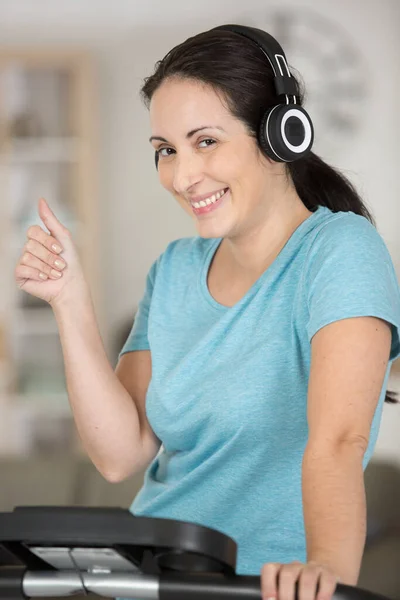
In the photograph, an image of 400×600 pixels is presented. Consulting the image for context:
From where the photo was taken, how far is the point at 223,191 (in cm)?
139

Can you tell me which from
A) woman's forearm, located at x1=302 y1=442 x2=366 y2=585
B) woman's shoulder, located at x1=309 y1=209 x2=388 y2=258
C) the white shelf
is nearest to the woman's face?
woman's shoulder, located at x1=309 y1=209 x2=388 y2=258

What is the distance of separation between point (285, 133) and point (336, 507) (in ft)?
1.92

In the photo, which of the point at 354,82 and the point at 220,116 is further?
the point at 354,82

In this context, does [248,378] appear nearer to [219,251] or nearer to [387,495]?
[219,251]

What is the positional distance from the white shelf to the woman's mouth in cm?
365

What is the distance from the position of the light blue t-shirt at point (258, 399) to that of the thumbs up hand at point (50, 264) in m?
0.21

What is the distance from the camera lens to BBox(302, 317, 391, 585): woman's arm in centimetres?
98

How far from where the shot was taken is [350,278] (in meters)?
1.16

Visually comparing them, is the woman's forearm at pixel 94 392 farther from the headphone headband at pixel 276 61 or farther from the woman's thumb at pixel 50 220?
the headphone headband at pixel 276 61

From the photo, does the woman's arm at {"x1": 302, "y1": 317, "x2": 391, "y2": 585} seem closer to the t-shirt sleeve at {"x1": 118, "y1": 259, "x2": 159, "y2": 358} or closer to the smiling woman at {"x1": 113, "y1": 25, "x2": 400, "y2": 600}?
the smiling woman at {"x1": 113, "y1": 25, "x2": 400, "y2": 600}

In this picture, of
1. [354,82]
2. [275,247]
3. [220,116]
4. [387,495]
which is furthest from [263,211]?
[354,82]

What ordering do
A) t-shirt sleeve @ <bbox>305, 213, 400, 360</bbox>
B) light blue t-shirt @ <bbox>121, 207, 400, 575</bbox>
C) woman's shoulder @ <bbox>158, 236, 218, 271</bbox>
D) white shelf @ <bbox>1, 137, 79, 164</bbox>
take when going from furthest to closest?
white shelf @ <bbox>1, 137, 79, 164</bbox> → woman's shoulder @ <bbox>158, 236, 218, 271</bbox> → light blue t-shirt @ <bbox>121, 207, 400, 575</bbox> → t-shirt sleeve @ <bbox>305, 213, 400, 360</bbox>

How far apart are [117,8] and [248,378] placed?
431 cm

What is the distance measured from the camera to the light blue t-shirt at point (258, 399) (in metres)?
1.25
